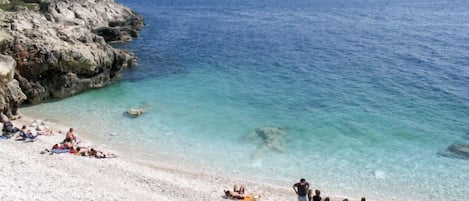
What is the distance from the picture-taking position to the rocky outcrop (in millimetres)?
34500

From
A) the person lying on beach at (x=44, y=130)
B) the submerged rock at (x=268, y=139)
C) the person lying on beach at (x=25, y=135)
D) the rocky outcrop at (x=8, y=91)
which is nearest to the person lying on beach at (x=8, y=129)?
the person lying on beach at (x=25, y=135)

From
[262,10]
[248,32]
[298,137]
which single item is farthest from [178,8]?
[298,137]

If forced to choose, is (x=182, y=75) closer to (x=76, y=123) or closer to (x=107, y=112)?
(x=107, y=112)

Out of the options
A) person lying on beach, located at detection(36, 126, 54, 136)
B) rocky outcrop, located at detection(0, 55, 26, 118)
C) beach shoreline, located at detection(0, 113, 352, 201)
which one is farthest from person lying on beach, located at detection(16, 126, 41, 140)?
rocky outcrop, located at detection(0, 55, 26, 118)

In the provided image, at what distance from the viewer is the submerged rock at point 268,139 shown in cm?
3256

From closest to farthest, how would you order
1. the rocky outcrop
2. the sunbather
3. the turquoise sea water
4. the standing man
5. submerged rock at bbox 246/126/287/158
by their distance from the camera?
the standing man → the sunbather → the turquoise sea water → submerged rock at bbox 246/126/287/158 → the rocky outcrop

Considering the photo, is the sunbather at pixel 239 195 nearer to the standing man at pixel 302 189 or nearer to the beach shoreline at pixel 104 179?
the beach shoreline at pixel 104 179

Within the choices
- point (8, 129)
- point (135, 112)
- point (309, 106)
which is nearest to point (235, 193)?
point (135, 112)

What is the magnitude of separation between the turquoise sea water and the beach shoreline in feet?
6.73

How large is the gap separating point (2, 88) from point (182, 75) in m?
19.9

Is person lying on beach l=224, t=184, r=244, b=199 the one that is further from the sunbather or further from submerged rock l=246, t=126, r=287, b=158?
submerged rock l=246, t=126, r=287, b=158

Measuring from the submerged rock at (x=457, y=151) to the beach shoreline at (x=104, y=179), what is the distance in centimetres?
1082

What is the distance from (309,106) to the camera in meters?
40.5

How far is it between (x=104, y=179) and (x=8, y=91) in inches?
581
